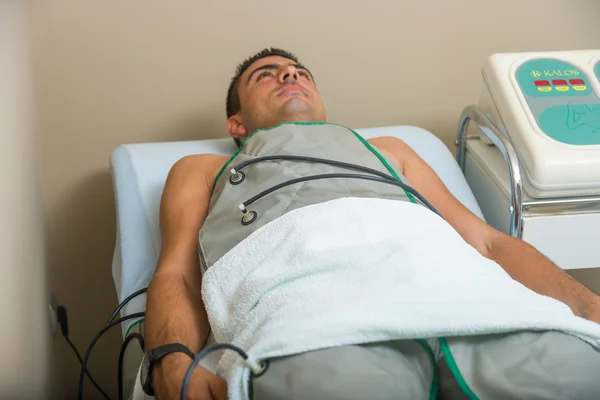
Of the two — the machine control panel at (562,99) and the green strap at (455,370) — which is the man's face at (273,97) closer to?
the machine control panel at (562,99)

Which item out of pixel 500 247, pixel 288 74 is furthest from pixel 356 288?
pixel 288 74

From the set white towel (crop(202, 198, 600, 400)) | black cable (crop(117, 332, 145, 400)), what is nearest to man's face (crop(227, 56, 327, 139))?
white towel (crop(202, 198, 600, 400))

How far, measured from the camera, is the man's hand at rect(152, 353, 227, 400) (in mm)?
911

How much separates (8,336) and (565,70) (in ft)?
4.63

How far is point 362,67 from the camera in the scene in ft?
6.23

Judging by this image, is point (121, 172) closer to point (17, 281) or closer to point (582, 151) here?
point (17, 281)

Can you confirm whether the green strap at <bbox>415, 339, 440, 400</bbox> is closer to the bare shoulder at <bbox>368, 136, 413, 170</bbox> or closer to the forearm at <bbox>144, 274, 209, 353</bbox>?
the forearm at <bbox>144, 274, 209, 353</bbox>

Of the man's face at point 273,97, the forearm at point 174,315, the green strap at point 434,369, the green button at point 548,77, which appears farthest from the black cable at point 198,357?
the green button at point 548,77

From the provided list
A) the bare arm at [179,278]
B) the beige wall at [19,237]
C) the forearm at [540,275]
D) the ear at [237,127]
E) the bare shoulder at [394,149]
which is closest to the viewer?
the beige wall at [19,237]

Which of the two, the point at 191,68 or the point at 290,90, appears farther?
the point at 191,68

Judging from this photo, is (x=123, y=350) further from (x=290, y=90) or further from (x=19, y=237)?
(x=290, y=90)

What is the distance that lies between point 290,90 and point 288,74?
0.05 metres

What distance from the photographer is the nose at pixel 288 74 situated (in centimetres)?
154

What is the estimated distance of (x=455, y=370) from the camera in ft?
2.87
